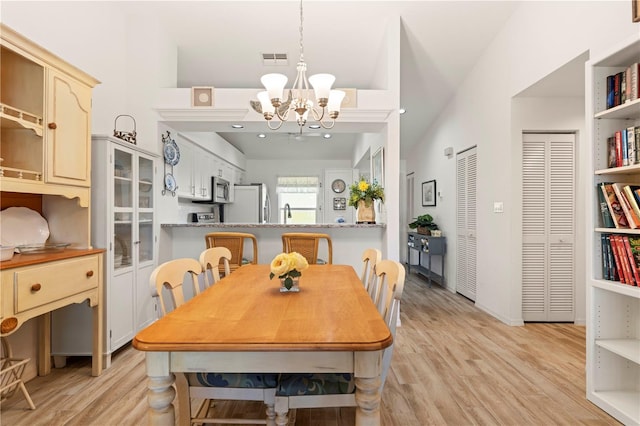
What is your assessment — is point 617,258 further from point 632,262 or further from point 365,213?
point 365,213

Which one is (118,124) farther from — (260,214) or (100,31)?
(260,214)

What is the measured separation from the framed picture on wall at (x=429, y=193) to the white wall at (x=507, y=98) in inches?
44.5

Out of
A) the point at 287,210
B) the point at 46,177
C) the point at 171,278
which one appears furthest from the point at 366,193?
the point at 287,210

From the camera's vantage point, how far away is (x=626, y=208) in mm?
2020

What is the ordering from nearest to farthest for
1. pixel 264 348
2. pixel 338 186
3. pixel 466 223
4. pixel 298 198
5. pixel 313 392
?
pixel 264 348 < pixel 313 392 < pixel 466 223 < pixel 338 186 < pixel 298 198

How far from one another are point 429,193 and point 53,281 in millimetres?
5728

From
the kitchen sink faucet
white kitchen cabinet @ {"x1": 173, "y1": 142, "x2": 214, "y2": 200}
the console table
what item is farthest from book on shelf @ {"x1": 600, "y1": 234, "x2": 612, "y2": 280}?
the kitchen sink faucet

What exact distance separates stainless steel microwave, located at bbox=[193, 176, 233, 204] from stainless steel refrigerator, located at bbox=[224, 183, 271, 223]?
1.00ft

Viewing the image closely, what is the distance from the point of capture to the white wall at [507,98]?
2.69 meters

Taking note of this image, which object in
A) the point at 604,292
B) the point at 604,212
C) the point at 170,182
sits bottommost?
the point at 604,292

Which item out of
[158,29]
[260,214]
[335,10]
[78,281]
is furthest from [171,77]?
[260,214]

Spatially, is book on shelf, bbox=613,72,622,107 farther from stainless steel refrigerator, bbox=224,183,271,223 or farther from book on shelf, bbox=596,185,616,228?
stainless steel refrigerator, bbox=224,183,271,223

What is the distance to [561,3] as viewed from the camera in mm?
2990

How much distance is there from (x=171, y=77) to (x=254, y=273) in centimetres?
285
